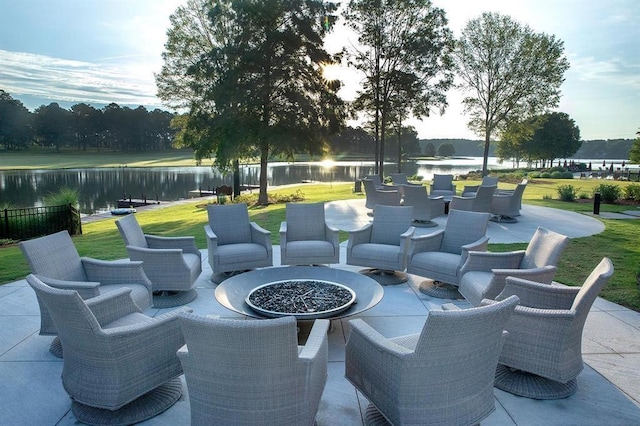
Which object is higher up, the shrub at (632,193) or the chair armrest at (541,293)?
the shrub at (632,193)

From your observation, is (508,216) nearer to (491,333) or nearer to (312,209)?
(312,209)

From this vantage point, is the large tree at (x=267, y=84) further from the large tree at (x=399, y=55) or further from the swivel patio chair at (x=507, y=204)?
the swivel patio chair at (x=507, y=204)

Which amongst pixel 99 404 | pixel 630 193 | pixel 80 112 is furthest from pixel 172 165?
pixel 99 404

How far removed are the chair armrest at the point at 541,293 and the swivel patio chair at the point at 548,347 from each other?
0.39 ft

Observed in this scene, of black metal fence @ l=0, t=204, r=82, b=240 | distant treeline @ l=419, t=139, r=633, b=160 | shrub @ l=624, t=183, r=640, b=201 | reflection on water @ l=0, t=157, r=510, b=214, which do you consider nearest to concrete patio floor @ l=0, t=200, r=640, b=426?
black metal fence @ l=0, t=204, r=82, b=240

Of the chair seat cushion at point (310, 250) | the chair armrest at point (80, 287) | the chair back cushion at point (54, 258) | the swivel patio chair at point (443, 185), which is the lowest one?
the chair seat cushion at point (310, 250)

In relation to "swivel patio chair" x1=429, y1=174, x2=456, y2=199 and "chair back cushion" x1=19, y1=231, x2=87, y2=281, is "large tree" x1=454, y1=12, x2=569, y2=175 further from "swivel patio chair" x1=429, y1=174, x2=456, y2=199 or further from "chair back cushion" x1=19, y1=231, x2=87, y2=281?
"chair back cushion" x1=19, y1=231, x2=87, y2=281

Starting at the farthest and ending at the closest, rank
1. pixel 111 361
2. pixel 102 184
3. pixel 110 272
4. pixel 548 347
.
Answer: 1. pixel 102 184
2. pixel 110 272
3. pixel 548 347
4. pixel 111 361

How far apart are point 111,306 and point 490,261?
148 inches

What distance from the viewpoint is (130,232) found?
4.74 m

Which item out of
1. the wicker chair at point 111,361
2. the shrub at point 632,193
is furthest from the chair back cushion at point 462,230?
the shrub at point 632,193

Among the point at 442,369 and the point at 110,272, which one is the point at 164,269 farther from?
the point at 442,369

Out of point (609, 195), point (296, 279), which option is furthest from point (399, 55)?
point (296, 279)

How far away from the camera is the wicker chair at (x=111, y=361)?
241 centimetres
